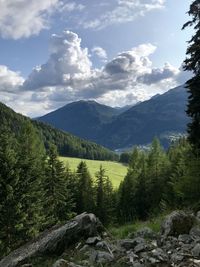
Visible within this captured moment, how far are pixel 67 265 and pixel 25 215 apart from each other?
3339 centimetres

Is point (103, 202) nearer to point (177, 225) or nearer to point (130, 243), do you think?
point (177, 225)

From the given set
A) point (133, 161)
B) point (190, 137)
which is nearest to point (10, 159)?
point (190, 137)

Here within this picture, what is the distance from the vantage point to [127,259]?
9867mm

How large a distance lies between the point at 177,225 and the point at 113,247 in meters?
2.31

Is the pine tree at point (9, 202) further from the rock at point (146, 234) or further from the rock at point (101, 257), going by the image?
the rock at point (101, 257)

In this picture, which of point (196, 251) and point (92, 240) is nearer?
point (196, 251)

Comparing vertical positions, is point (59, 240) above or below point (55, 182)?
above

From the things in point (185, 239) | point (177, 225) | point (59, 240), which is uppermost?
point (177, 225)

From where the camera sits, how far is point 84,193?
7881 cm

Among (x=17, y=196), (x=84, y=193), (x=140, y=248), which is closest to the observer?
(x=140, y=248)

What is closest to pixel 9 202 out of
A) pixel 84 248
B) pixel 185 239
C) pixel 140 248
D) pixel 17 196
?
pixel 17 196

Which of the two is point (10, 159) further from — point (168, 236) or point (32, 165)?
point (168, 236)

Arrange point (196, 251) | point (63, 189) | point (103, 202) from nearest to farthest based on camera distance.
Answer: point (196, 251) < point (63, 189) < point (103, 202)

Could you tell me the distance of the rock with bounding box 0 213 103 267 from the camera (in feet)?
38.3
